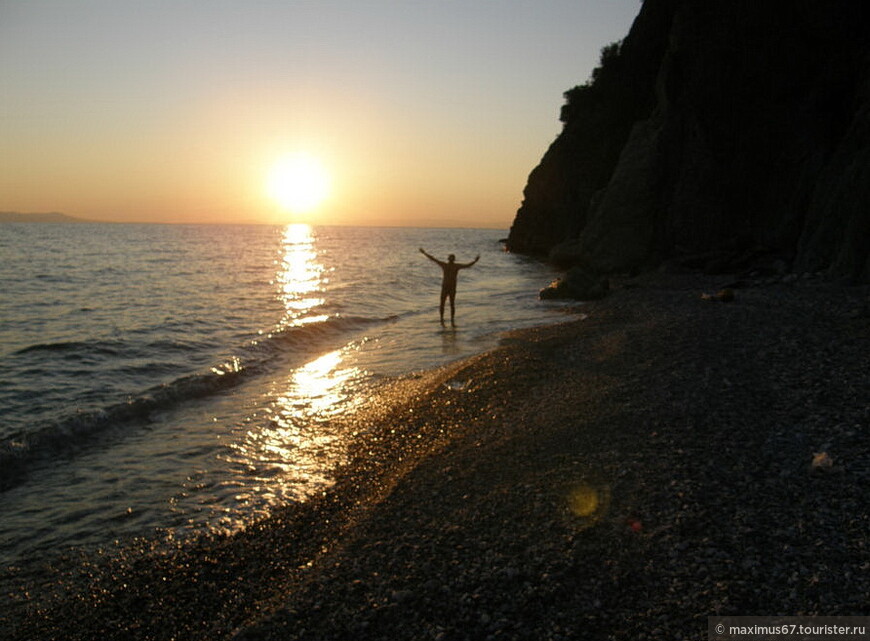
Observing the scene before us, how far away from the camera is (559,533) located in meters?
5.15

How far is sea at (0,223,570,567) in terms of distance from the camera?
280 inches

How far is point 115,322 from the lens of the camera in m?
20.1

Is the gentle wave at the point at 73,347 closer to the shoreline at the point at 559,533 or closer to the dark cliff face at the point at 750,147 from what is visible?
the shoreline at the point at 559,533

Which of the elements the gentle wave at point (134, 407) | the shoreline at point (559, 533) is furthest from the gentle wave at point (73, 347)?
the shoreline at point (559, 533)

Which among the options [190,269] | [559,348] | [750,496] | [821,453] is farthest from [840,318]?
[190,269]

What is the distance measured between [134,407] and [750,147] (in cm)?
2640

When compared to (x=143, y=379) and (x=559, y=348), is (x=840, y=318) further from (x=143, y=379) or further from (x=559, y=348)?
(x=143, y=379)

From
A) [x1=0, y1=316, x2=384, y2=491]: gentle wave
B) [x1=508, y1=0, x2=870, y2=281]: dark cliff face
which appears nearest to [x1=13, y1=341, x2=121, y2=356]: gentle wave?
→ [x1=0, y1=316, x2=384, y2=491]: gentle wave

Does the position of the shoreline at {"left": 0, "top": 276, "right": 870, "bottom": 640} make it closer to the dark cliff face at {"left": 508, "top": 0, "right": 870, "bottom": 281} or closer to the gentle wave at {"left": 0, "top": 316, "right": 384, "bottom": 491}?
the gentle wave at {"left": 0, "top": 316, "right": 384, "bottom": 491}

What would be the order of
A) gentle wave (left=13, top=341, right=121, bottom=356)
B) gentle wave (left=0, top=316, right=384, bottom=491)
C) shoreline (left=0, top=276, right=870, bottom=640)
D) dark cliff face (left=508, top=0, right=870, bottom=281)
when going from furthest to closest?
1. dark cliff face (left=508, top=0, right=870, bottom=281)
2. gentle wave (left=13, top=341, right=121, bottom=356)
3. gentle wave (left=0, top=316, right=384, bottom=491)
4. shoreline (left=0, top=276, right=870, bottom=640)

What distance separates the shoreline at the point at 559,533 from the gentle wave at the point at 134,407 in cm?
420

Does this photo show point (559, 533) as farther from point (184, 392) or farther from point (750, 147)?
point (750, 147)

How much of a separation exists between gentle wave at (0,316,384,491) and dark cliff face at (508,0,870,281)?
1768 cm

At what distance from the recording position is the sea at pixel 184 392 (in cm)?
711
